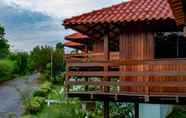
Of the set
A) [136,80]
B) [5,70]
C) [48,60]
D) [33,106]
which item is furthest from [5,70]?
[136,80]

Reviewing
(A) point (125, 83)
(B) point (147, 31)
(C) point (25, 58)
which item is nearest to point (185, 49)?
(B) point (147, 31)

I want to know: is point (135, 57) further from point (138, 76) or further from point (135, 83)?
point (135, 83)

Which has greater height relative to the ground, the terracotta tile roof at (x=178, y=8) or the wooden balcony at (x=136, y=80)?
the terracotta tile roof at (x=178, y=8)

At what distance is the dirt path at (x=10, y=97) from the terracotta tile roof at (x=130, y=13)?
12.7 m

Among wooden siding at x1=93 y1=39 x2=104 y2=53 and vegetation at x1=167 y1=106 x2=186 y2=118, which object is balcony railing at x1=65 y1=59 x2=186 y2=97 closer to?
wooden siding at x1=93 y1=39 x2=104 y2=53

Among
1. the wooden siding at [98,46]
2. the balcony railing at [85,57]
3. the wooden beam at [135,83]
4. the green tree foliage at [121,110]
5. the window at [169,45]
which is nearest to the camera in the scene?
the wooden beam at [135,83]

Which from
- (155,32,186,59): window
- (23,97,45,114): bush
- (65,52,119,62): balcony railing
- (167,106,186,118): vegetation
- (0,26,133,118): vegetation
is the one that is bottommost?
(167,106,186,118): vegetation

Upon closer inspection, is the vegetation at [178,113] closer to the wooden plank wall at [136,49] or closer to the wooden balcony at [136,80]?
the wooden plank wall at [136,49]

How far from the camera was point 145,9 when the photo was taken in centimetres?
1895

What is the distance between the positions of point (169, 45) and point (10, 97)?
20.7m

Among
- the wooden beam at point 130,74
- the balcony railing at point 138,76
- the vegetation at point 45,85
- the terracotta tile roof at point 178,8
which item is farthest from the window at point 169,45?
the terracotta tile roof at point 178,8

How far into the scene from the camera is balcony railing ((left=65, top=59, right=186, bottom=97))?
17.1 meters

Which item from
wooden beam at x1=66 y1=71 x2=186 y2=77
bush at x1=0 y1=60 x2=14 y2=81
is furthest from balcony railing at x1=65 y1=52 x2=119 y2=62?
bush at x1=0 y1=60 x2=14 y2=81

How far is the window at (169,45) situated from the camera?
18.7m
